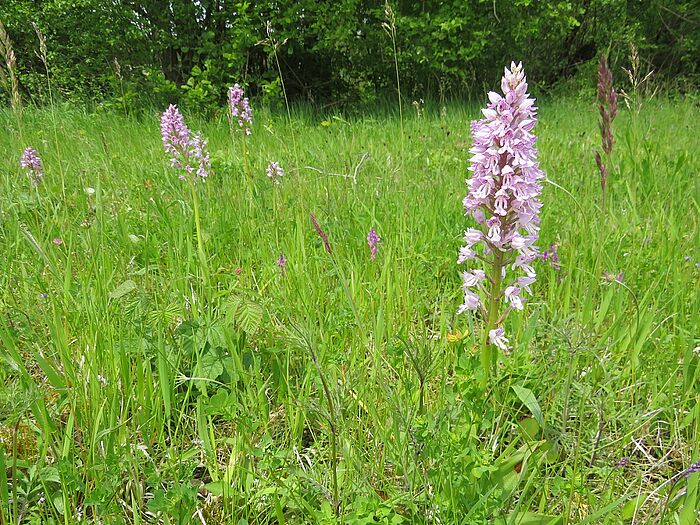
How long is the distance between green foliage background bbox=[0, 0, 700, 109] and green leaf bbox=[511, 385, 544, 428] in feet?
23.2

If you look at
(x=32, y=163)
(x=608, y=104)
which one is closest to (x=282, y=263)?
(x=608, y=104)

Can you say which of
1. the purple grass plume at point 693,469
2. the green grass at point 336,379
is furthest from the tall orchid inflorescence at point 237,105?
the purple grass plume at point 693,469

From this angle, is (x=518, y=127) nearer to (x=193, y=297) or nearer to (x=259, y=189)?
(x=193, y=297)

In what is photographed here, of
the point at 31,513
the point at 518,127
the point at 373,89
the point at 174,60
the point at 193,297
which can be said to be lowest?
the point at 31,513

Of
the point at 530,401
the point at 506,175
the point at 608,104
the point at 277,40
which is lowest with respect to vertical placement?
the point at 530,401

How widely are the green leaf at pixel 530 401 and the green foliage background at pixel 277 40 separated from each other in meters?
7.08

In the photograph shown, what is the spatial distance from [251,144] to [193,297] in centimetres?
347

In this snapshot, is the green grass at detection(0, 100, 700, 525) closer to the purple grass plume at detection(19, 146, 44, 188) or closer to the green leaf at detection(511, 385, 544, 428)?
the green leaf at detection(511, 385, 544, 428)

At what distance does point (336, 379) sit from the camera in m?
1.16

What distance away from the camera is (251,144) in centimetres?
510

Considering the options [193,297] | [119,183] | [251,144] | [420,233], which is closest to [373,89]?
[251,144]

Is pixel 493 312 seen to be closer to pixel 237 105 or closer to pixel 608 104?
pixel 608 104

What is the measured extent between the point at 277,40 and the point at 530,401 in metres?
8.61

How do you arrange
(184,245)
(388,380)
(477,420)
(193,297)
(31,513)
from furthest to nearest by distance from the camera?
(184,245) < (193,297) < (388,380) < (477,420) < (31,513)
